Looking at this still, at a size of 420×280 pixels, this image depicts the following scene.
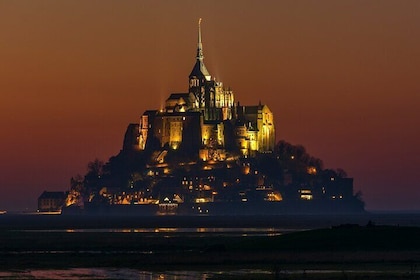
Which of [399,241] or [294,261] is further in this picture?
[399,241]

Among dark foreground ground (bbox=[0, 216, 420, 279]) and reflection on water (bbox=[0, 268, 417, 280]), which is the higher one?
dark foreground ground (bbox=[0, 216, 420, 279])

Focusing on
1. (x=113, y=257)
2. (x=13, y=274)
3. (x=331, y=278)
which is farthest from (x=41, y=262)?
(x=331, y=278)

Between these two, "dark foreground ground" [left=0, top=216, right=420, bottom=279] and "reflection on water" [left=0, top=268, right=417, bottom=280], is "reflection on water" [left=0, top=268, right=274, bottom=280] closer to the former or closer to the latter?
"reflection on water" [left=0, top=268, right=417, bottom=280]

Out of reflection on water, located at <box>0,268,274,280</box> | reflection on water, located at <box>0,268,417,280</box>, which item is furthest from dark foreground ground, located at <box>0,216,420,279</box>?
reflection on water, located at <box>0,268,274,280</box>

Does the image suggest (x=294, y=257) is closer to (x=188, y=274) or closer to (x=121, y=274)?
(x=188, y=274)

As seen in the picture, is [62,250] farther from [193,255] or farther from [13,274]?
[13,274]

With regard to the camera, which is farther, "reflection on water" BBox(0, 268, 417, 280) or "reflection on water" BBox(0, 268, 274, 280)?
"reflection on water" BBox(0, 268, 274, 280)

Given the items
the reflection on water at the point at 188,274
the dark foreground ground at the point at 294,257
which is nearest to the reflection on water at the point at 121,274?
the reflection on water at the point at 188,274

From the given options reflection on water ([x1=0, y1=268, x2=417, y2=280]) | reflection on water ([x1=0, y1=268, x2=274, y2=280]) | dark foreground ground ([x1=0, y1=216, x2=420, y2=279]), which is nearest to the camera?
reflection on water ([x1=0, y1=268, x2=417, y2=280])

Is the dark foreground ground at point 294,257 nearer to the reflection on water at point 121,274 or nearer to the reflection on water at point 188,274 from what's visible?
the reflection on water at point 188,274

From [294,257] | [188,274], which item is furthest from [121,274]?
[294,257]

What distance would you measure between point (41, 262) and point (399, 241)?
21.8 metres

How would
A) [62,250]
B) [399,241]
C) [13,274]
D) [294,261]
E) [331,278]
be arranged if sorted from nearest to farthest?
1. [331,278]
2. [13,274]
3. [294,261]
4. [399,241]
5. [62,250]

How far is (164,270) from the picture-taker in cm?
6794
